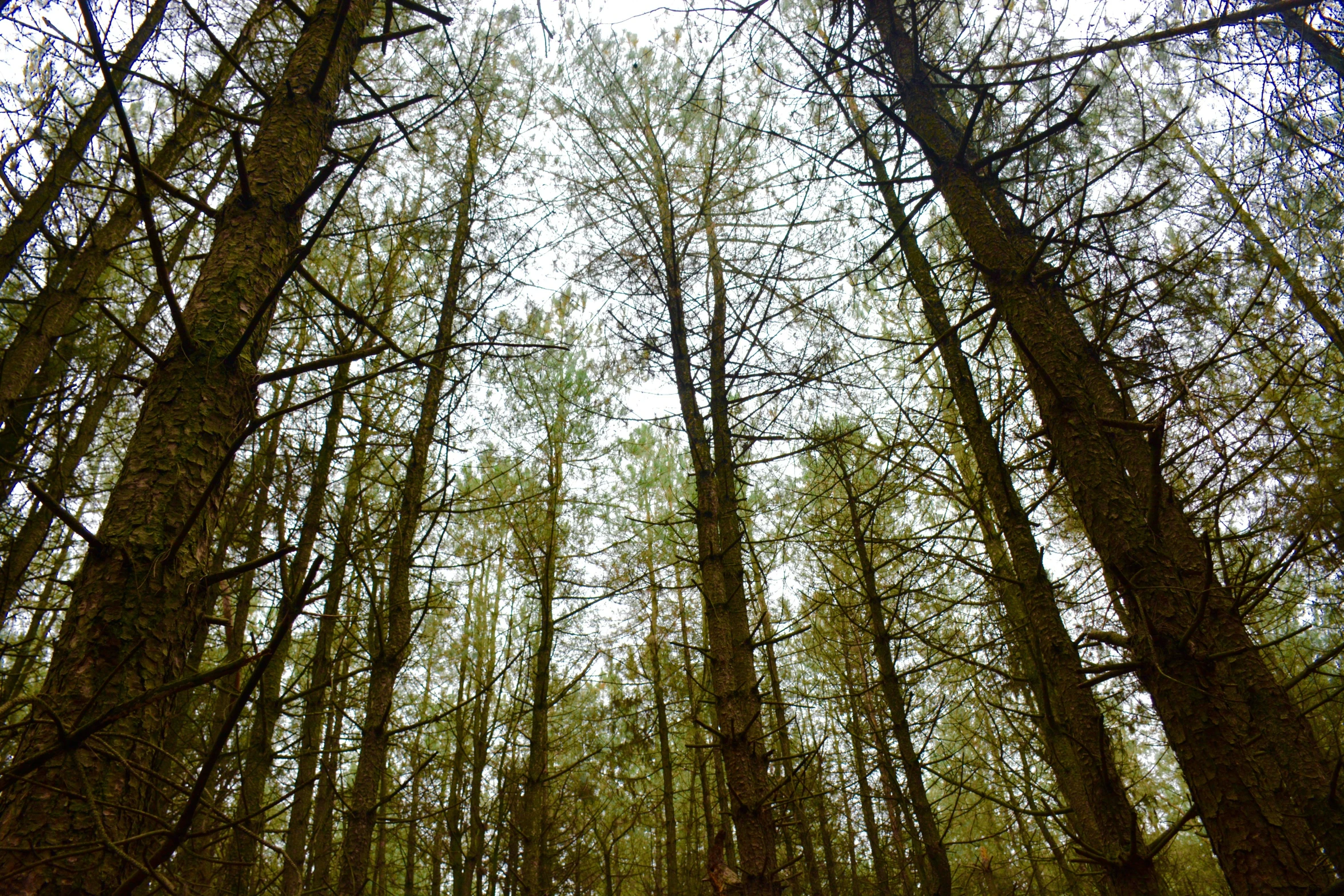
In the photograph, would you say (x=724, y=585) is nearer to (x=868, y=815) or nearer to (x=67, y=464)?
(x=67, y=464)

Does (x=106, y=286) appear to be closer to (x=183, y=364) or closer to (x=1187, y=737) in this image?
(x=183, y=364)

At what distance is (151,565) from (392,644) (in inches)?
108

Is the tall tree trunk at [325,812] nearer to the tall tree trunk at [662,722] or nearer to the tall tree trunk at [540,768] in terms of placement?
the tall tree trunk at [540,768]

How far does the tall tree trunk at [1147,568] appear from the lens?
1610 mm

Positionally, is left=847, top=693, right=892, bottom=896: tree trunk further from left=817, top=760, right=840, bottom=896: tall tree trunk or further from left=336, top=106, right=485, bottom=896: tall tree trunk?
left=336, top=106, right=485, bottom=896: tall tree trunk

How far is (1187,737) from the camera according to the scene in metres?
1.76

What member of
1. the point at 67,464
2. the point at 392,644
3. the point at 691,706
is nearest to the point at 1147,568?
the point at 392,644

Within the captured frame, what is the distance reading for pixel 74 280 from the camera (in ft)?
14.1

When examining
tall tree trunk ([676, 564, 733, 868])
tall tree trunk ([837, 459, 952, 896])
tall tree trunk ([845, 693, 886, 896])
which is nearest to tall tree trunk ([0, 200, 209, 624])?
tall tree trunk ([837, 459, 952, 896])

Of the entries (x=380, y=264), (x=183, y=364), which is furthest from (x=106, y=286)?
(x=183, y=364)

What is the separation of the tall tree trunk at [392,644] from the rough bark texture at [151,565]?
4.09ft

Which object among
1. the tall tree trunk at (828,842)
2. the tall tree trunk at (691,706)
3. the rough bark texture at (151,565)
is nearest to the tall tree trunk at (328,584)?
the rough bark texture at (151,565)

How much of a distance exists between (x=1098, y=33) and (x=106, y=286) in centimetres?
817

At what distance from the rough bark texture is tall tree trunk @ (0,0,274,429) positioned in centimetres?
239
